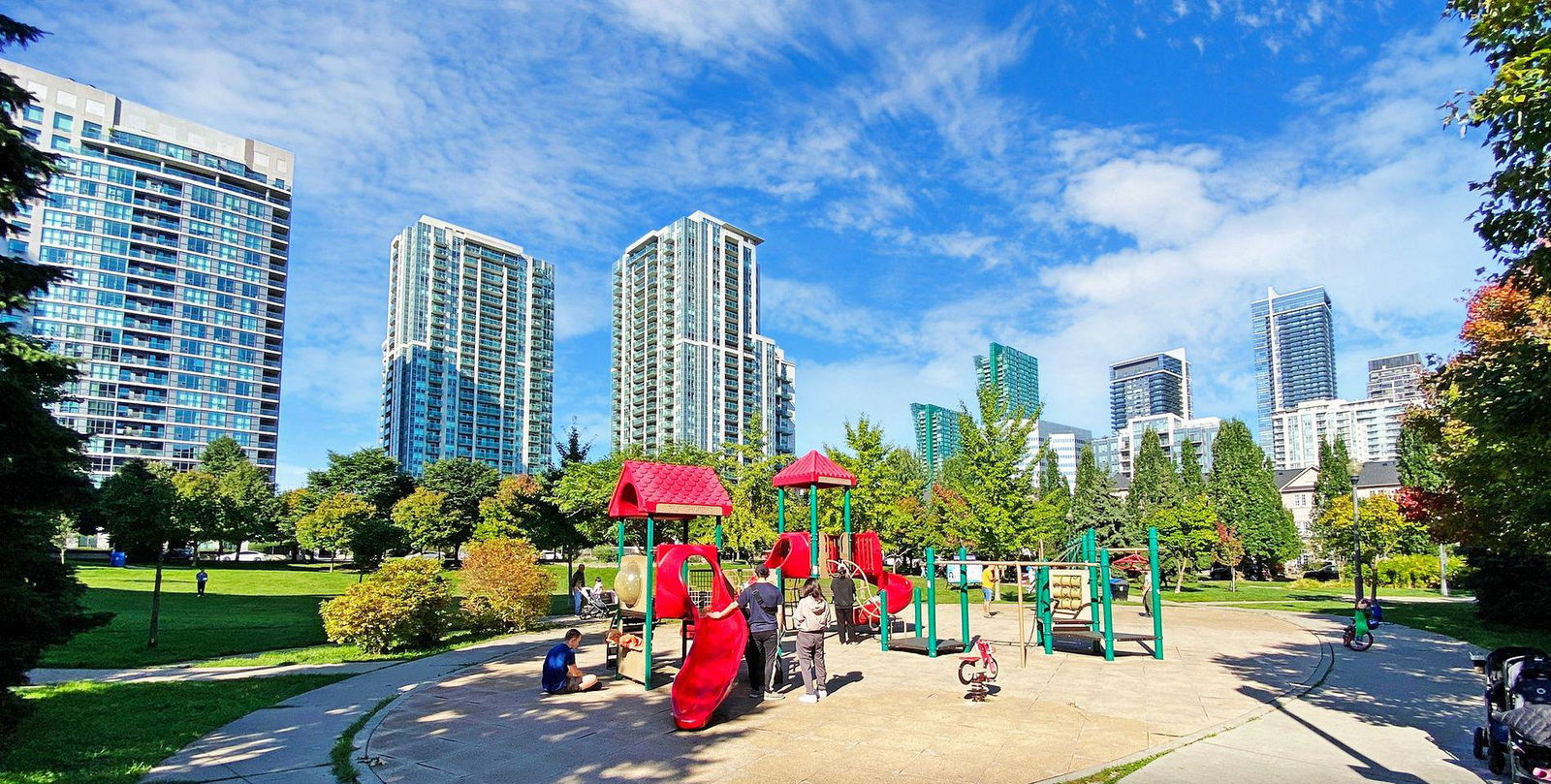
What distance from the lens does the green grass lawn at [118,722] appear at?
26.1 feet

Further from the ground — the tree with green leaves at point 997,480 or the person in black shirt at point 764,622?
the tree with green leaves at point 997,480

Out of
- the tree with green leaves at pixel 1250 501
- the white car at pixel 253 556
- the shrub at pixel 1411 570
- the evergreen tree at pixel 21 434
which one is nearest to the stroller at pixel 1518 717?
the evergreen tree at pixel 21 434

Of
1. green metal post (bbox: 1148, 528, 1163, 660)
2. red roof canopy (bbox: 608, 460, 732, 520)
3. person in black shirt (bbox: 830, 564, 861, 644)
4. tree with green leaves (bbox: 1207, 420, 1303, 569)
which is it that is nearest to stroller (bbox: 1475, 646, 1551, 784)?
green metal post (bbox: 1148, 528, 1163, 660)

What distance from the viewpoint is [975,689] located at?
11.3 m

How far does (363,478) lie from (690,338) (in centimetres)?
6222

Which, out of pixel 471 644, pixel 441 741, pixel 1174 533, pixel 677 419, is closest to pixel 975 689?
pixel 441 741

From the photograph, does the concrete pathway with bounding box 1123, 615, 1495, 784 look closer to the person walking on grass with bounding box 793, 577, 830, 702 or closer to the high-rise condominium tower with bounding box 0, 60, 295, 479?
→ the person walking on grass with bounding box 793, 577, 830, 702

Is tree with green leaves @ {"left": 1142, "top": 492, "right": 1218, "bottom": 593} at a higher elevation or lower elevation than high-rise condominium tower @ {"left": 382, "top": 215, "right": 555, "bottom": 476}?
lower

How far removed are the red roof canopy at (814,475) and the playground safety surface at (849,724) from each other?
4.74 meters

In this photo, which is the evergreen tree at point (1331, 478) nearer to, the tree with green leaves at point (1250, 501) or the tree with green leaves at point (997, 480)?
the tree with green leaves at point (1250, 501)

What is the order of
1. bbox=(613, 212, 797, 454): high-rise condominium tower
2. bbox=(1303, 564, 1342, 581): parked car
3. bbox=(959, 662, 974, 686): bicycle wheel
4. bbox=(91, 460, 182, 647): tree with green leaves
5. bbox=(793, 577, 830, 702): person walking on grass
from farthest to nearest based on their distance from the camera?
bbox=(613, 212, 797, 454): high-rise condominium tower → bbox=(1303, 564, 1342, 581): parked car → bbox=(91, 460, 182, 647): tree with green leaves → bbox=(959, 662, 974, 686): bicycle wheel → bbox=(793, 577, 830, 702): person walking on grass

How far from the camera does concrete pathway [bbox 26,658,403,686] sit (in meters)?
13.9

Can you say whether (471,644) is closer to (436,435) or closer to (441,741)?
(441,741)

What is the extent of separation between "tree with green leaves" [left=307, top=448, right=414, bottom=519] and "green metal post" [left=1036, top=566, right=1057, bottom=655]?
65.2 m
